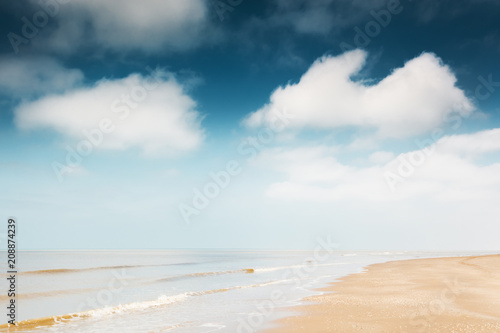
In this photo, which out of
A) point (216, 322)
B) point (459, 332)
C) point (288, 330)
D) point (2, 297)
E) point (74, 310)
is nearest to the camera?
point (459, 332)

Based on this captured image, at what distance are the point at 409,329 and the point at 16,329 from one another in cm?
1482

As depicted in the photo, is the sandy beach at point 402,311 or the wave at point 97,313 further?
the wave at point 97,313

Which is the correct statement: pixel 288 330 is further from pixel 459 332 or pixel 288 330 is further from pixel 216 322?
pixel 459 332

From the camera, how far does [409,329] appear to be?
10914mm

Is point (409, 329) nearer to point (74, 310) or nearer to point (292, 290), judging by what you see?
point (292, 290)

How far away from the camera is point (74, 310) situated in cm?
1767

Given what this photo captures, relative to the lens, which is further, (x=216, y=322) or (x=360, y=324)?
(x=216, y=322)

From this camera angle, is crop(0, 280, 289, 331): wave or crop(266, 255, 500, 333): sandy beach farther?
crop(0, 280, 289, 331): wave

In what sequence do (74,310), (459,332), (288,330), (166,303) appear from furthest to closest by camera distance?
(166,303)
(74,310)
(288,330)
(459,332)

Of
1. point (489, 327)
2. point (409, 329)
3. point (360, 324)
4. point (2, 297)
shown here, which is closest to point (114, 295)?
point (2, 297)

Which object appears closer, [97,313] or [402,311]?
[402,311]

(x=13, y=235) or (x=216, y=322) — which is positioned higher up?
(x=13, y=235)

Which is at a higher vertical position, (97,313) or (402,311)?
(97,313)

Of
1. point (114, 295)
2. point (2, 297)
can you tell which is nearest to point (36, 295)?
point (2, 297)
